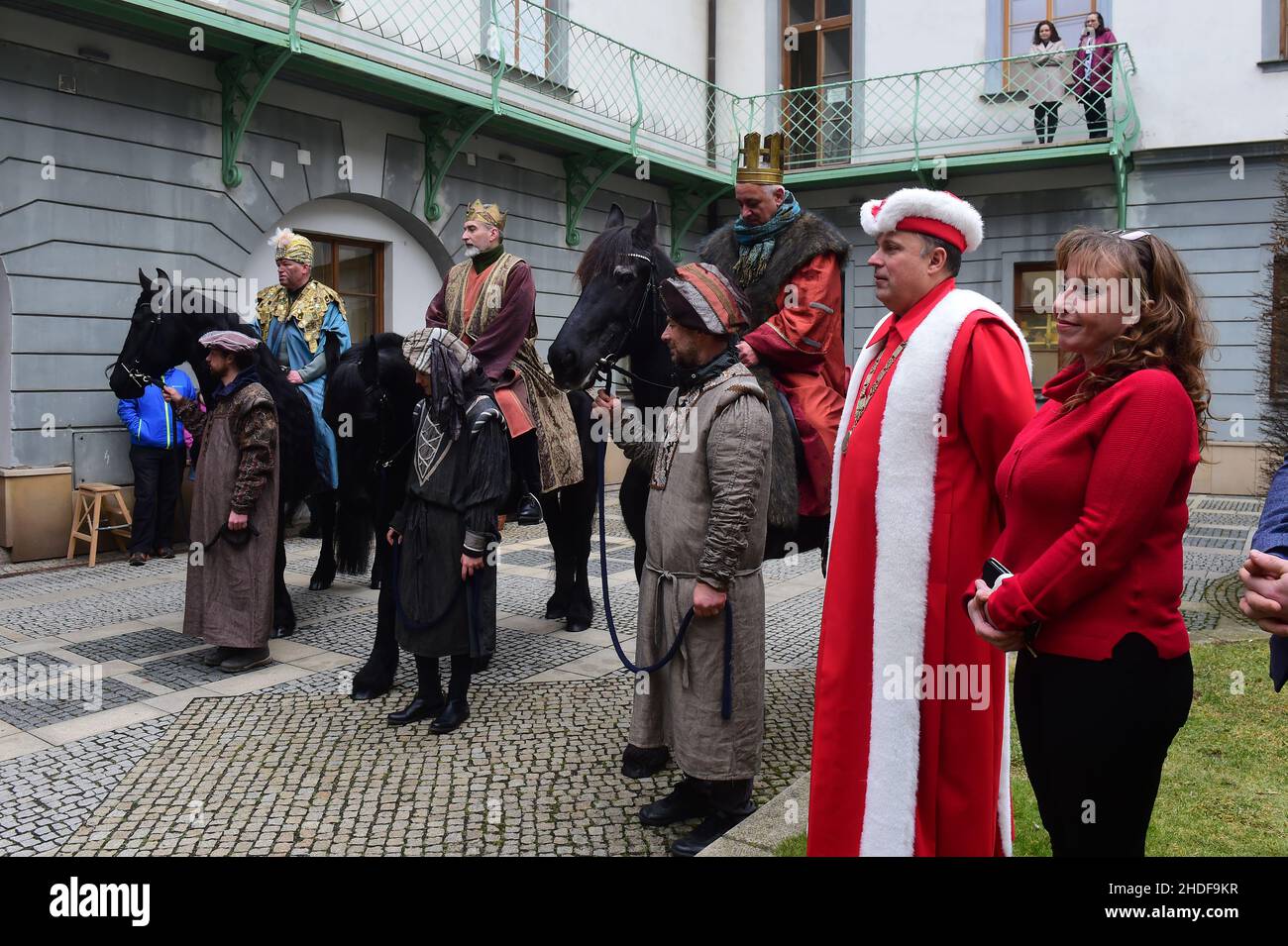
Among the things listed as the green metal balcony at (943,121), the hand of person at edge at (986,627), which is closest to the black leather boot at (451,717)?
the hand of person at edge at (986,627)

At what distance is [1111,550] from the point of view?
6.93 feet

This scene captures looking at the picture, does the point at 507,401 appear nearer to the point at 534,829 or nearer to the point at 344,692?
the point at 344,692

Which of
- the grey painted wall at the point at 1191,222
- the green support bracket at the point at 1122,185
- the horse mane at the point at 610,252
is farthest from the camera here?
the green support bracket at the point at 1122,185

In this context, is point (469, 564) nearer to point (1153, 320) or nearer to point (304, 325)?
point (1153, 320)

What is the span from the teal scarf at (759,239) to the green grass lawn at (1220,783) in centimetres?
236

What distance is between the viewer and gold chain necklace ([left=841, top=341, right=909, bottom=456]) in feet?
9.07

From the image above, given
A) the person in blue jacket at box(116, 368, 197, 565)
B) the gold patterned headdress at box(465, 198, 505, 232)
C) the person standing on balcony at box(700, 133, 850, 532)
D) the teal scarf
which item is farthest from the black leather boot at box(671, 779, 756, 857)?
the person in blue jacket at box(116, 368, 197, 565)

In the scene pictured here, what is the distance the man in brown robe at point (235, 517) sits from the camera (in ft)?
18.2

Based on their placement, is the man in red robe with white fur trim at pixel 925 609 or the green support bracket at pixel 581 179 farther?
the green support bracket at pixel 581 179

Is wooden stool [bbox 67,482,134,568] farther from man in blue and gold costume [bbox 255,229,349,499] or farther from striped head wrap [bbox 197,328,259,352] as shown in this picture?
striped head wrap [bbox 197,328,259,352]

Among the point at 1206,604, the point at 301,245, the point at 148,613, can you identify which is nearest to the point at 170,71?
the point at 301,245

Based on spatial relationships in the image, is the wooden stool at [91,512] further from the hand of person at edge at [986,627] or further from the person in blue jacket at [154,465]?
the hand of person at edge at [986,627]

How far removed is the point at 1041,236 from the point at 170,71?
12205 millimetres

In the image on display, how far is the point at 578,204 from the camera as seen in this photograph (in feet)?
47.4
